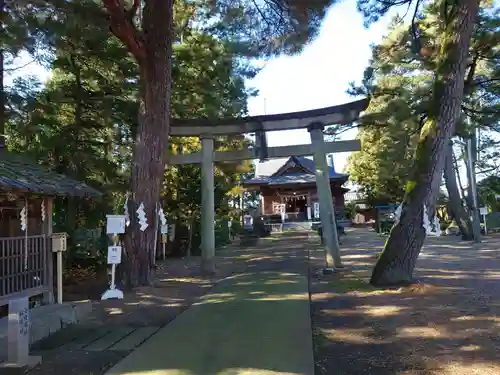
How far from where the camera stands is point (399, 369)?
4547 millimetres

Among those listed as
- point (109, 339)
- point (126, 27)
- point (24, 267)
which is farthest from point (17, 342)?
point (126, 27)

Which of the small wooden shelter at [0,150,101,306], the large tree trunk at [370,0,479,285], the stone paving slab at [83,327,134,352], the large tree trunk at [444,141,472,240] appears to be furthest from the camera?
the large tree trunk at [444,141,472,240]

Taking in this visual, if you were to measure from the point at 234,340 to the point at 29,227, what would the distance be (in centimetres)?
515

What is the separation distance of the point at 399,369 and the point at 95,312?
5.09 m

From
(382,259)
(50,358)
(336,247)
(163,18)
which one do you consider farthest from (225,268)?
(50,358)

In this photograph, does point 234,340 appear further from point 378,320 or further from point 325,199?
point 325,199

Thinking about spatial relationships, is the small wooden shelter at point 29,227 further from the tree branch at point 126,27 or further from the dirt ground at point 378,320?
the tree branch at point 126,27

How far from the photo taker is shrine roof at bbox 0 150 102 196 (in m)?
6.73

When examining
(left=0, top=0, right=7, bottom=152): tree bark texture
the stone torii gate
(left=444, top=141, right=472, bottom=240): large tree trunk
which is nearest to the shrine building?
(left=444, top=141, right=472, bottom=240): large tree trunk

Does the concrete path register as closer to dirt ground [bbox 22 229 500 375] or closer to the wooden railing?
dirt ground [bbox 22 229 500 375]

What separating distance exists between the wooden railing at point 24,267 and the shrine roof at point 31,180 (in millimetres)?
974

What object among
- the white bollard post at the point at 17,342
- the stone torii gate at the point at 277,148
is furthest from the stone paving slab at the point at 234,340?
the stone torii gate at the point at 277,148

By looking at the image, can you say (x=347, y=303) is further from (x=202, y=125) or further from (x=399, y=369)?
(x=202, y=125)

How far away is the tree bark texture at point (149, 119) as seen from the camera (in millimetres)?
10328
